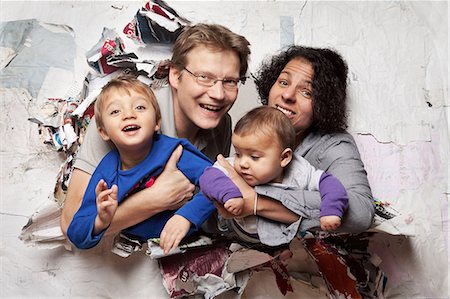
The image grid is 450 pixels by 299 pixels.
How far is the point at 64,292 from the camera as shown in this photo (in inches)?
68.6

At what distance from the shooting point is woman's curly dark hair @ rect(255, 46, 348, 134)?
5.54 feet

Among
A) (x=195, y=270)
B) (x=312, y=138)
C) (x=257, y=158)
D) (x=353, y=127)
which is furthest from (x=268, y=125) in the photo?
(x=353, y=127)

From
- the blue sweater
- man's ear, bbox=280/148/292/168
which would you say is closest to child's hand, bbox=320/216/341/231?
man's ear, bbox=280/148/292/168

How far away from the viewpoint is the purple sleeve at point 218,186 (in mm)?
1425

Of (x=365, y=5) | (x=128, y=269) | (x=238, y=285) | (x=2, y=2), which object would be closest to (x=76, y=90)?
(x=2, y=2)

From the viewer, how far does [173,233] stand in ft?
4.90

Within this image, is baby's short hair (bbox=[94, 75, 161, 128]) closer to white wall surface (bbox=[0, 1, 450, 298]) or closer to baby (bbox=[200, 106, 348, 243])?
baby (bbox=[200, 106, 348, 243])

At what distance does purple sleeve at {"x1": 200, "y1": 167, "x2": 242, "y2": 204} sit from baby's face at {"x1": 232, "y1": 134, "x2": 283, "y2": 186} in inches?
1.9

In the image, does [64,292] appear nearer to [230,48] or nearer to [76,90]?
[76,90]

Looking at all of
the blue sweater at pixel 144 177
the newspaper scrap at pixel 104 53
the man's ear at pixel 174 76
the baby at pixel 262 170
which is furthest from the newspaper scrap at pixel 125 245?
the newspaper scrap at pixel 104 53

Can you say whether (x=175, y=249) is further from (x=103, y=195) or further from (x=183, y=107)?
(x=183, y=107)

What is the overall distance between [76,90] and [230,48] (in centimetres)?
56

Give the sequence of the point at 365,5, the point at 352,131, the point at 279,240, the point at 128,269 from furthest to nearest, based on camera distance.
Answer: the point at 365,5, the point at 352,131, the point at 128,269, the point at 279,240

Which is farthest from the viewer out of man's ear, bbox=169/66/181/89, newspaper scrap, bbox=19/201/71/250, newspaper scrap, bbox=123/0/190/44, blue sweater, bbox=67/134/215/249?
newspaper scrap, bbox=123/0/190/44
